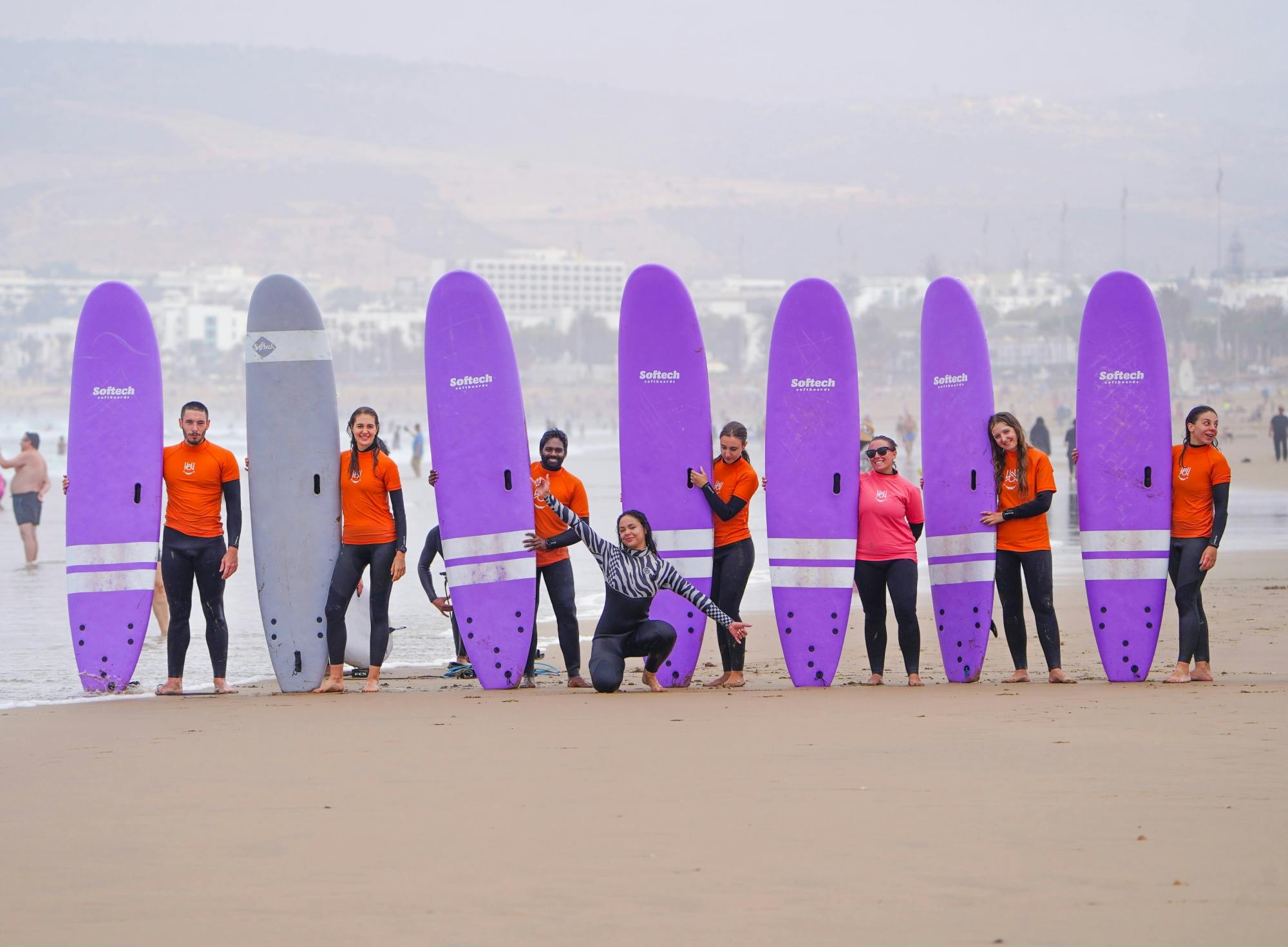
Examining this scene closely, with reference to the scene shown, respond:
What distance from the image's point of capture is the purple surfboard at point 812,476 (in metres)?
6.94

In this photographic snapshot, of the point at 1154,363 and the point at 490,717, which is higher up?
the point at 1154,363

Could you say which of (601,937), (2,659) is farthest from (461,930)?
(2,659)

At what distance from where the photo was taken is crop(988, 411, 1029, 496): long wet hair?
6.50 m

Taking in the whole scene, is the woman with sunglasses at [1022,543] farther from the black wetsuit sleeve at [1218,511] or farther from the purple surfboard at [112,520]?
the purple surfboard at [112,520]

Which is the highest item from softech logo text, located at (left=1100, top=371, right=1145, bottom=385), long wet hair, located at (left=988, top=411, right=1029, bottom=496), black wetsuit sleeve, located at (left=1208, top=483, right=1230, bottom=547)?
softech logo text, located at (left=1100, top=371, right=1145, bottom=385)

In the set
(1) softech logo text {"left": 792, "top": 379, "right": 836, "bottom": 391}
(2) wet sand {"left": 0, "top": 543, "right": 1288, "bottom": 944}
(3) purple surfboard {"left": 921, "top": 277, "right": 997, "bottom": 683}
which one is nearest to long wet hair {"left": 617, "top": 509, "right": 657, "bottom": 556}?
(2) wet sand {"left": 0, "top": 543, "right": 1288, "bottom": 944}

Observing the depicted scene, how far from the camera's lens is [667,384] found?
739 centimetres

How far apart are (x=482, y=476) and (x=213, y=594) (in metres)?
1.35

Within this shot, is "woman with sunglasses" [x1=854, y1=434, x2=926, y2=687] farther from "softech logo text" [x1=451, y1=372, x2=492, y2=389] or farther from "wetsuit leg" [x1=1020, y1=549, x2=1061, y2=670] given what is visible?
"softech logo text" [x1=451, y1=372, x2=492, y2=389]

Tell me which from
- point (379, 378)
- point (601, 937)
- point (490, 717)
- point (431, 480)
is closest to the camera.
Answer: point (601, 937)

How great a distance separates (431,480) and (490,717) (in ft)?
4.42

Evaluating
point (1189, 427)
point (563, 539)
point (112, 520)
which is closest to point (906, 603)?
point (1189, 427)

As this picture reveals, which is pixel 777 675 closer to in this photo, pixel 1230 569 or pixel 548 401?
pixel 1230 569

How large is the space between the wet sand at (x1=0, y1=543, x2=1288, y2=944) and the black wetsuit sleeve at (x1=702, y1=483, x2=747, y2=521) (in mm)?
1130
